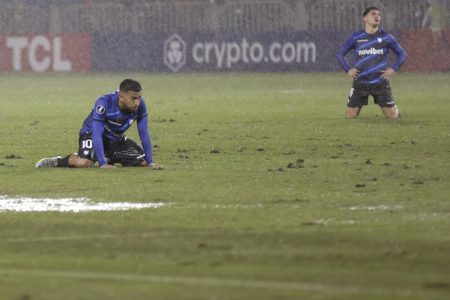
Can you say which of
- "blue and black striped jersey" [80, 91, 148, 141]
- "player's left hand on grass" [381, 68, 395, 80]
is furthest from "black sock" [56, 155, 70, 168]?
"player's left hand on grass" [381, 68, 395, 80]

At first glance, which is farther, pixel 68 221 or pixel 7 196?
pixel 7 196

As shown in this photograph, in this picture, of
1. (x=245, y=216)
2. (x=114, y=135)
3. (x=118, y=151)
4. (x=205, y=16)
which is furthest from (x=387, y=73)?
(x=205, y=16)

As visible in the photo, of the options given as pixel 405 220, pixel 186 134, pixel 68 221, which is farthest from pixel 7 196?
pixel 186 134

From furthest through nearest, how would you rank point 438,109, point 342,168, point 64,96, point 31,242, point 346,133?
point 64,96
point 438,109
point 346,133
point 342,168
point 31,242

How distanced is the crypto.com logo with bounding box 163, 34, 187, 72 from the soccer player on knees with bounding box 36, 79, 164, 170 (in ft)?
96.9

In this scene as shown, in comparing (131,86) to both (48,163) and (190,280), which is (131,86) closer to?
(48,163)

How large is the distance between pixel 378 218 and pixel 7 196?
371cm

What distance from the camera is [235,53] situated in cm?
4462

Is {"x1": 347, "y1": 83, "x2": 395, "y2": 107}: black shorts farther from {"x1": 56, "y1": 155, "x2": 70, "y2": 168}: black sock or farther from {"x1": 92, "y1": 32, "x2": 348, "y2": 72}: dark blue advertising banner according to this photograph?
{"x1": 92, "y1": 32, "x2": 348, "y2": 72}: dark blue advertising banner

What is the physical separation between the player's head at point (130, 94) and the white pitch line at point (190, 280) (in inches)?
241

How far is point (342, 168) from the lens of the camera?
1432cm

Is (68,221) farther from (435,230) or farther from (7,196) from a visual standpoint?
(435,230)

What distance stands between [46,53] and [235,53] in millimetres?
6629

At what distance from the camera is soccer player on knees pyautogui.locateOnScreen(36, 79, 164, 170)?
1402 cm
